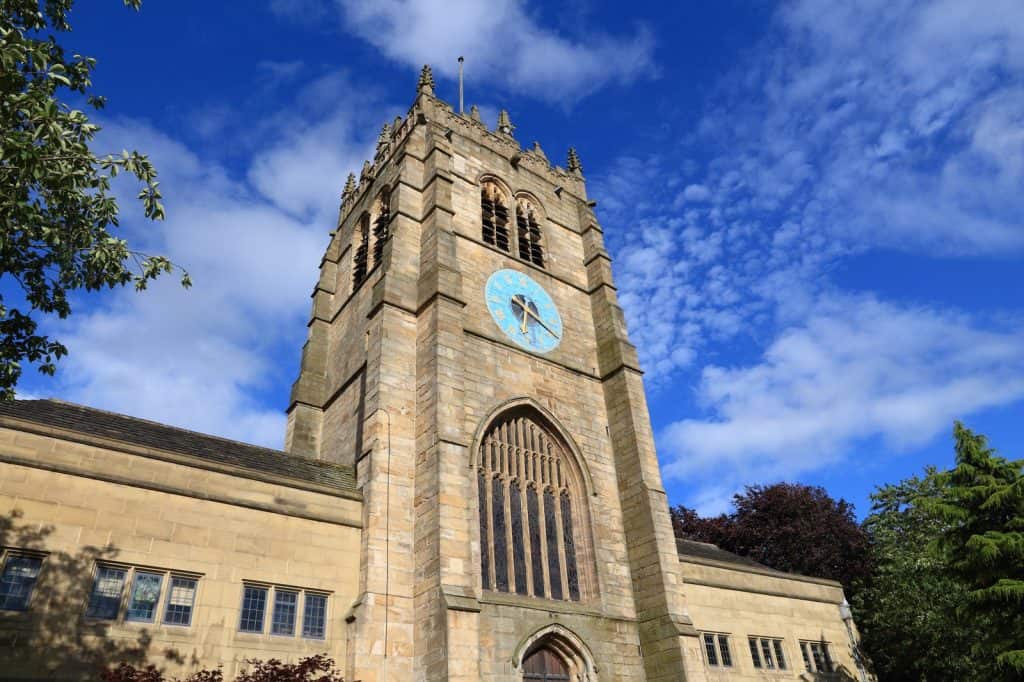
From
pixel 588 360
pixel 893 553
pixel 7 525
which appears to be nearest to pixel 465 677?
pixel 7 525

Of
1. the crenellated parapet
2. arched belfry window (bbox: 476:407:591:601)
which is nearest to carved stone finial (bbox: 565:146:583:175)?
the crenellated parapet

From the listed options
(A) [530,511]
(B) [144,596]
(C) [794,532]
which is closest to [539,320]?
(A) [530,511]

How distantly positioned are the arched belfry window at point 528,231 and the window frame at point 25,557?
696 inches

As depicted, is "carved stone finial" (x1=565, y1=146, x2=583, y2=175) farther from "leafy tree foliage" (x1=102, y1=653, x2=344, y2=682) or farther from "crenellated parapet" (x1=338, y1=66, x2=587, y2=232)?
"leafy tree foliage" (x1=102, y1=653, x2=344, y2=682)

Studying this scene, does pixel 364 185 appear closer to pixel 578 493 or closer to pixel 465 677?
pixel 578 493

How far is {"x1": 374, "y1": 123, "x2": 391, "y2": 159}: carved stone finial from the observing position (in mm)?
30234

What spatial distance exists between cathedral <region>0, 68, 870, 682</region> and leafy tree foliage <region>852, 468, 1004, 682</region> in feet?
6.05

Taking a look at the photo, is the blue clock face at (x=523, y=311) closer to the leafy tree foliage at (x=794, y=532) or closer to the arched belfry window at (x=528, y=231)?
the arched belfry window at (x=528, y=231)

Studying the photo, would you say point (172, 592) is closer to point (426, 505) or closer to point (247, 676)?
point (247, 676)

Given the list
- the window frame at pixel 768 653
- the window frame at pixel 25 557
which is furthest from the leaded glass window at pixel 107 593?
the window frame at pixel 768 653

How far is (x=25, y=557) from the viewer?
12555 mm

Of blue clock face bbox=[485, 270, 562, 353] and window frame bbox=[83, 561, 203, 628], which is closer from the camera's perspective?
window frame bbox=[83, 561, 203, 628]

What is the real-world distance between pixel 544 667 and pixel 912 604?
14.9 m

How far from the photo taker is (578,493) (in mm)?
20922
